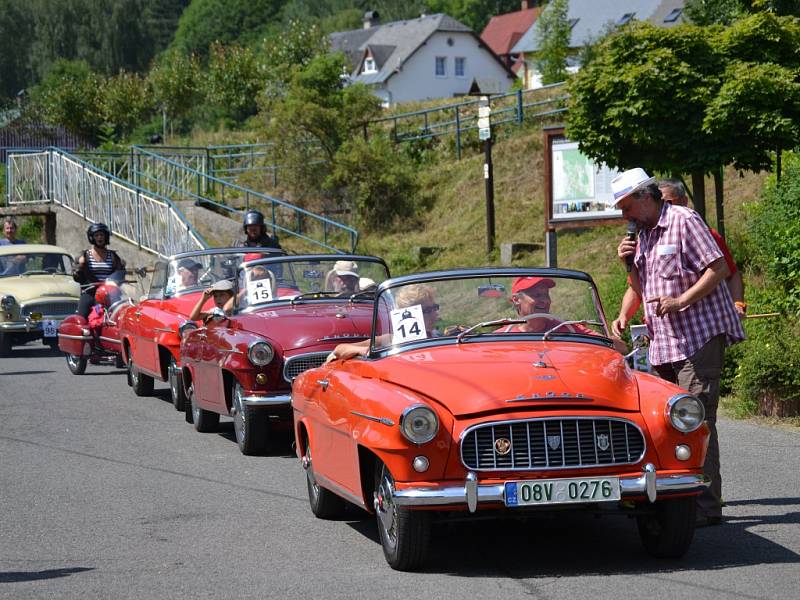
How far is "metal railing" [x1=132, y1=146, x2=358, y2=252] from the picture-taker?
32.1 m

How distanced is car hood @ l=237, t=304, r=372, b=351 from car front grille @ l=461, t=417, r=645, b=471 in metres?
4.50

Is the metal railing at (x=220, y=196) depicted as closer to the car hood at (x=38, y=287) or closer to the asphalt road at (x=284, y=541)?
the car hood at (x=38, y=287)

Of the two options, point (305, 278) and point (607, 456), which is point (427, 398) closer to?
point (607, 456)

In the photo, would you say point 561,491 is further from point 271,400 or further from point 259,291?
point 259,291

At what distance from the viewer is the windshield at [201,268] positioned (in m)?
14.7

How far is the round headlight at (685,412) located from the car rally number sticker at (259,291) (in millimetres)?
5894

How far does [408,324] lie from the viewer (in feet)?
25.2

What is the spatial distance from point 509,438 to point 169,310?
28.8ft

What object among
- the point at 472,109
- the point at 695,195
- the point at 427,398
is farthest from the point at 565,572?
the point at 472,109

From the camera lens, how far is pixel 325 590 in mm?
6203

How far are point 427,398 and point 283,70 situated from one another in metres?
44.5

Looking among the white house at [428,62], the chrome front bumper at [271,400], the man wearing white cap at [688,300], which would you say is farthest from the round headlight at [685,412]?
the white house at [428,62]

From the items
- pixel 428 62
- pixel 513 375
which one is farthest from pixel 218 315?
pixel 428 62

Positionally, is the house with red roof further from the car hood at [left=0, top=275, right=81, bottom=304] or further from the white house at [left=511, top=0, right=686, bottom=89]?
the car hood at [left=0, top=275, right=81, bottom=304]
